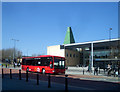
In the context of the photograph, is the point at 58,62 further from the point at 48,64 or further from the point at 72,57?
the point at 72,57

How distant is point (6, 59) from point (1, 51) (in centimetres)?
553

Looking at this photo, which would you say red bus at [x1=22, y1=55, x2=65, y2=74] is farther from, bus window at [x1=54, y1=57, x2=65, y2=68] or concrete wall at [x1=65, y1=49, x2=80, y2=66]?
concrete wall at [x1=65, y1=49, x2=80, y2=66]

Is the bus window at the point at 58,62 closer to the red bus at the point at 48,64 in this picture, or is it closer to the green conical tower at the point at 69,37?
the red bus at the point at 48,64

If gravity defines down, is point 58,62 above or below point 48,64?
above

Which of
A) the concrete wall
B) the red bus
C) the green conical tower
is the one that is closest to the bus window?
the red bus

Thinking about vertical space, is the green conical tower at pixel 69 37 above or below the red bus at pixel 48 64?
above

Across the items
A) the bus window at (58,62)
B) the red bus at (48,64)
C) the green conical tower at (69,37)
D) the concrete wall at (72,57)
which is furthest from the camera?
the green conical tower at (69,37)

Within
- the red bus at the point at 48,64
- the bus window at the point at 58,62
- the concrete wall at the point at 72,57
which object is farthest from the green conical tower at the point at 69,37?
the bus window at the point at 58,62

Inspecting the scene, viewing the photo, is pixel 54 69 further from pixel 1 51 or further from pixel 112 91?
pixel 1 51

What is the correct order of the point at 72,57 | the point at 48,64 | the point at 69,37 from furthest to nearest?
the point at 69,37, the point at 72,57, the point at 48,64

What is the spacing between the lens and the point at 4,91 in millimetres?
8453

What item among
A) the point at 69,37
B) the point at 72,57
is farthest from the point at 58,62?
the point at 69,37

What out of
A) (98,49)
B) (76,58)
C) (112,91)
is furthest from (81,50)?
(112,91)

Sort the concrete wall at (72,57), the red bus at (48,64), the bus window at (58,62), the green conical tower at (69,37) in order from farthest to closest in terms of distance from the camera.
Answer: the green conical tower at (69,37), the concrete wall at (72,57), the bus window at (58,62), the red bus at (48,64)
